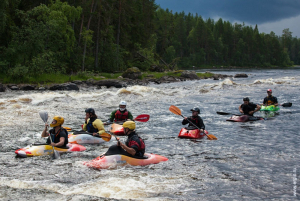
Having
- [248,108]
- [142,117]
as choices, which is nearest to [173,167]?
[142,117]

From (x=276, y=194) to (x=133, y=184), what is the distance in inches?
116

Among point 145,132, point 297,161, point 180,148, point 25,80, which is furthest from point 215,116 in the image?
point 25,80

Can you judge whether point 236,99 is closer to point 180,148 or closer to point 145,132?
point 145,132

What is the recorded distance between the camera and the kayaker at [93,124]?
33.2 ft

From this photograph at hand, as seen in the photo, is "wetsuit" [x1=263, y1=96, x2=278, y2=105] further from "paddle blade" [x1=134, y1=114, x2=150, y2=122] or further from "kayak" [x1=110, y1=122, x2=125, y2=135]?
"kayak" [x1=110, y1=122, x2=125, y2=135]

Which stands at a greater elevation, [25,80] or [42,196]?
[25,80]

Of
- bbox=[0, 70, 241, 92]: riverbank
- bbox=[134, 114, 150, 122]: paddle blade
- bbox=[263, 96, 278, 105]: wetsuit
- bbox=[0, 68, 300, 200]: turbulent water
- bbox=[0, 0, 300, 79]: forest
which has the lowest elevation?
bbox=[0, 68, 300, 200]: turbulent water

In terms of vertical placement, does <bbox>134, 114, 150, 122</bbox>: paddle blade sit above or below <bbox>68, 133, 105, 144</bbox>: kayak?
above

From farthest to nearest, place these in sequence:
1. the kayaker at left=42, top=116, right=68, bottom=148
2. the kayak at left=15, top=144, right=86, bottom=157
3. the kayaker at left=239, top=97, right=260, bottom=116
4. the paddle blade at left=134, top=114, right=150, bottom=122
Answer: the kayaker at left=239, top=97, right=260, bottom=116 → the paddle blade at left=134, top=114, right=150, bottom=122 → the kayaker at left=42, top=116, right=68, bottom=148 → the kayak at left=15, top=144, right=86, bottom=157

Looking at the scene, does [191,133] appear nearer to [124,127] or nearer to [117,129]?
[117,129]

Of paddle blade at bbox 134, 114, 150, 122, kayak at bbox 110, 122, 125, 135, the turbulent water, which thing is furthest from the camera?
paddle blade at bbox 134, 114, 150, 122

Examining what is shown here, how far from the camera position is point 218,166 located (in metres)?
8.05

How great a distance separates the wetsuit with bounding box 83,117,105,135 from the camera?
33.4 feet

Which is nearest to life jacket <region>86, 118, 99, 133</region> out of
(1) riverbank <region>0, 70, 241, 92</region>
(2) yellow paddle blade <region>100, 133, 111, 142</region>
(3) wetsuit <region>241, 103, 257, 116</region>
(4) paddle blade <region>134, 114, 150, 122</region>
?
(2) yellow paddle blade <region>100, 133, 111, 142</region>
